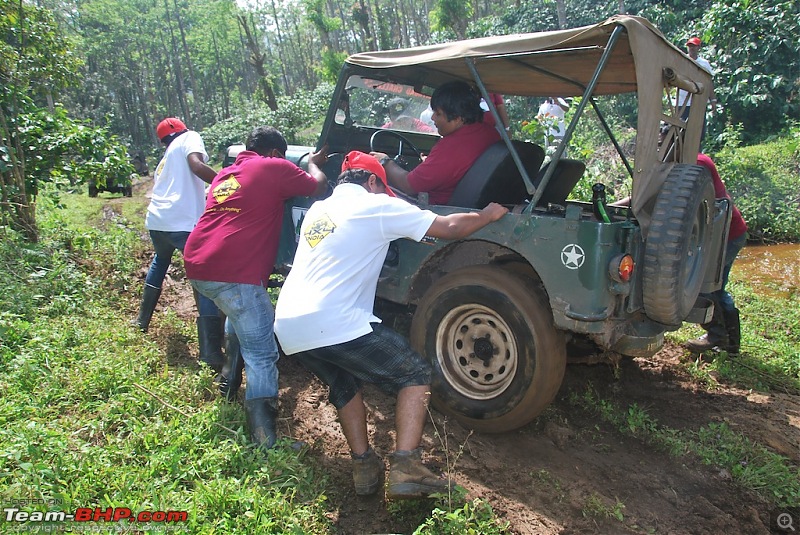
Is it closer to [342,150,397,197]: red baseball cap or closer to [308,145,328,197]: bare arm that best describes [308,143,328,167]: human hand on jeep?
[308,145,328,197]: bare arm

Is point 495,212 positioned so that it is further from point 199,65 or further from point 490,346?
point 199,65

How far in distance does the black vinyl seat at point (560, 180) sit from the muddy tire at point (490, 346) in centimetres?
117

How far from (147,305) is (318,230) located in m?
2.60

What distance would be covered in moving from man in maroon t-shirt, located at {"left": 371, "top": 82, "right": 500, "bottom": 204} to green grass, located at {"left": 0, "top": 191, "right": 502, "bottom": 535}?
183 centimetres

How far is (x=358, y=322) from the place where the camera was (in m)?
2.72

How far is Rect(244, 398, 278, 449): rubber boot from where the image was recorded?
10.2 ft

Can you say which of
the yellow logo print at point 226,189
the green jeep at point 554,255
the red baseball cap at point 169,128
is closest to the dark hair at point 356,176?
the green jeep at point 554,255

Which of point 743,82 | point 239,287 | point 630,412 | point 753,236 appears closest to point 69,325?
point 239,287

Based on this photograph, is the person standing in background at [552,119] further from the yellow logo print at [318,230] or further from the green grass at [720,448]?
the yellow logo print at [318,230]

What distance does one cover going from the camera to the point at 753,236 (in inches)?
308

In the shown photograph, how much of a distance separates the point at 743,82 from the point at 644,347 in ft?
32.3

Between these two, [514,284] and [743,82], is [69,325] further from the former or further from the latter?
[743,82]

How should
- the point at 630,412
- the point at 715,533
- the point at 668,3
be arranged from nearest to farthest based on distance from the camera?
the point at 715,533
the point at 630,412
the point at 668,3

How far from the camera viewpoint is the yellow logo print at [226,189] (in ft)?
11.5
